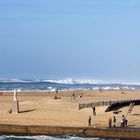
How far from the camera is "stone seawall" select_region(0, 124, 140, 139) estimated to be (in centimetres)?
→ 5203

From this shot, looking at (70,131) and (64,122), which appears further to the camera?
(64,122)

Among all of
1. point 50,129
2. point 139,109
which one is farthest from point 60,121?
point 139,109

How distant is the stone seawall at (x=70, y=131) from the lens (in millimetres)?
52031

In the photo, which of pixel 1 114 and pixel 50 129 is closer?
pixel 50 129

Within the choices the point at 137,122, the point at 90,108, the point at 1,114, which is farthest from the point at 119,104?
the point at 1,114

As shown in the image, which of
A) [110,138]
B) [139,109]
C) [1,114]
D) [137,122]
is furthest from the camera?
[139,109]

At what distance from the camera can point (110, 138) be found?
170 feet

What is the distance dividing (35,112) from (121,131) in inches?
622

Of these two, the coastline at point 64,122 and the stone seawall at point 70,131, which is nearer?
the stone seawall at point 70,131

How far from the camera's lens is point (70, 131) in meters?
53.7

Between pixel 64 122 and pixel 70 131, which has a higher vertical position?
pixel 64 122

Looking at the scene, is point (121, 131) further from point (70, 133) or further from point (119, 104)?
point (119, 104)

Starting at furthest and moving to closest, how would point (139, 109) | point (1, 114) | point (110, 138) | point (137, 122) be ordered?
point (139, 109)
point (1, 114)
point (137, 122)
point (110, 138)

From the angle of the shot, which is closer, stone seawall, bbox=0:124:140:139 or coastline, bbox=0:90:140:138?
stone seawall, bbox=0:124:140:139
